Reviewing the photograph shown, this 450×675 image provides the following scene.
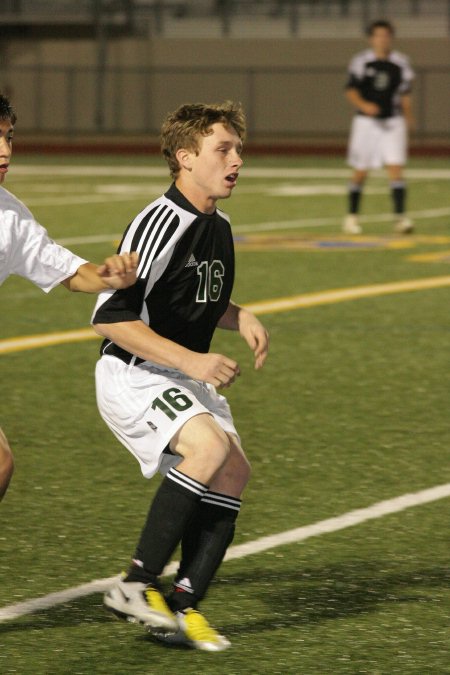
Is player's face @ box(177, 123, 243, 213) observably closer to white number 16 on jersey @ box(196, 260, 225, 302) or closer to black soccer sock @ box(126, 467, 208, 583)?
white number 16 on jersey @ box(196, 260, 225, 302)

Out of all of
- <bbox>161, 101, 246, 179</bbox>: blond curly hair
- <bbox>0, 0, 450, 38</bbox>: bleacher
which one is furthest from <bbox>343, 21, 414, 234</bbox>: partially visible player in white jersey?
<bbox>0, 0, 450, 38</bbox>: bleacher

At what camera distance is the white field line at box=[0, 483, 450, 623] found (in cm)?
507

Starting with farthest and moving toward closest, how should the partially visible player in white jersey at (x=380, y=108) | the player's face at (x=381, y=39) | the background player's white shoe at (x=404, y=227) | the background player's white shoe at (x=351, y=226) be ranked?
the partially visible player in white jersey at (x=380, y=108) → the player's face at (x=381, y=39) → the background player's white shoe at (x=351, y=226) → the background player's white shoe at (x=404, y=227)

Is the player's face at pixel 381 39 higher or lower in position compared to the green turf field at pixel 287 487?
higher

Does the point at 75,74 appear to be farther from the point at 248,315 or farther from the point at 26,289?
the point at 248,315

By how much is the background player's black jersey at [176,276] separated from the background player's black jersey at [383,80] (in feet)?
45.2

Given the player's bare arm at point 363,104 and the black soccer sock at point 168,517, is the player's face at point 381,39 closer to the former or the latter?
the player's bare arm at point 363,104

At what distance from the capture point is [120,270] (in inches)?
176

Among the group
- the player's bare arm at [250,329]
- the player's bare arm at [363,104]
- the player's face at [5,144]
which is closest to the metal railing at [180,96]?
the player's bare arm at [363,104]

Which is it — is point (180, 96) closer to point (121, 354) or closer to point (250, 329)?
point (250, 329)

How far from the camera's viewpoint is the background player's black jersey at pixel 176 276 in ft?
15.5

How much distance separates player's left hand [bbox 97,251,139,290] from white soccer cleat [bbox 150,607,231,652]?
924mm

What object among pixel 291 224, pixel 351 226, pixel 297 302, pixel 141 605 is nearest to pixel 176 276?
pixel 141 605

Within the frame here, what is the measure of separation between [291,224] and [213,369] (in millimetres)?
14345
